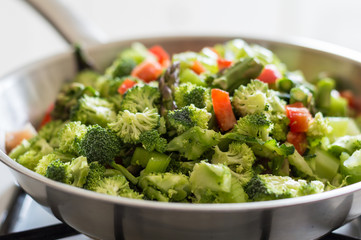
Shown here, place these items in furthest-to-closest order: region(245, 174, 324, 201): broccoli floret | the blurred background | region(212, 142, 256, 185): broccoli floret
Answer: the blurred background
region(212, 142, 256, 185): broccoli floret
region(245, 174, 324, 201): broccoli floret

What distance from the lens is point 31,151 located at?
124cm

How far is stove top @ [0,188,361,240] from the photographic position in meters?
1.10

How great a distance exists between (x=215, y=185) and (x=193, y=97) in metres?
0.31

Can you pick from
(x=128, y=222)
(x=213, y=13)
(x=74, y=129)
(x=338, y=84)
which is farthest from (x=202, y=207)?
(x=213, y=13)

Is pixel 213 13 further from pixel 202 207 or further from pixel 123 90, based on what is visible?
pixel 202 207

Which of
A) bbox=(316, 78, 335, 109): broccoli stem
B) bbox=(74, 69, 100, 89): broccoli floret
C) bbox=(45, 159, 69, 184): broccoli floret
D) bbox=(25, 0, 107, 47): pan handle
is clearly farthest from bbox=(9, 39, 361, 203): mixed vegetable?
bbox=(25, 0, 107, 47): pan handle

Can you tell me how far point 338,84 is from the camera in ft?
5.51

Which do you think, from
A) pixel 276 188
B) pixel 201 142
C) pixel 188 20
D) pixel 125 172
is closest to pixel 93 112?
pixel 125 172

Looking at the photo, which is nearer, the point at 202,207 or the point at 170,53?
the point at 202,207

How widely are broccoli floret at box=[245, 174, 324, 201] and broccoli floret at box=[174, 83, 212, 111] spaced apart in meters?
0.27

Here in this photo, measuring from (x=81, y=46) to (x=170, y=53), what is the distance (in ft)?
1.33

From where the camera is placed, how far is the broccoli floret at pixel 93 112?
122 centimetres

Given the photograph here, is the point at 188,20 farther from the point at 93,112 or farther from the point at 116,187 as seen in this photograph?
the point at 116,187

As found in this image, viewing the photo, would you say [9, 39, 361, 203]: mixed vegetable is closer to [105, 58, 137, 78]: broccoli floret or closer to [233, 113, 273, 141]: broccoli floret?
[233, 113, 273, 141]: broccoli floret
